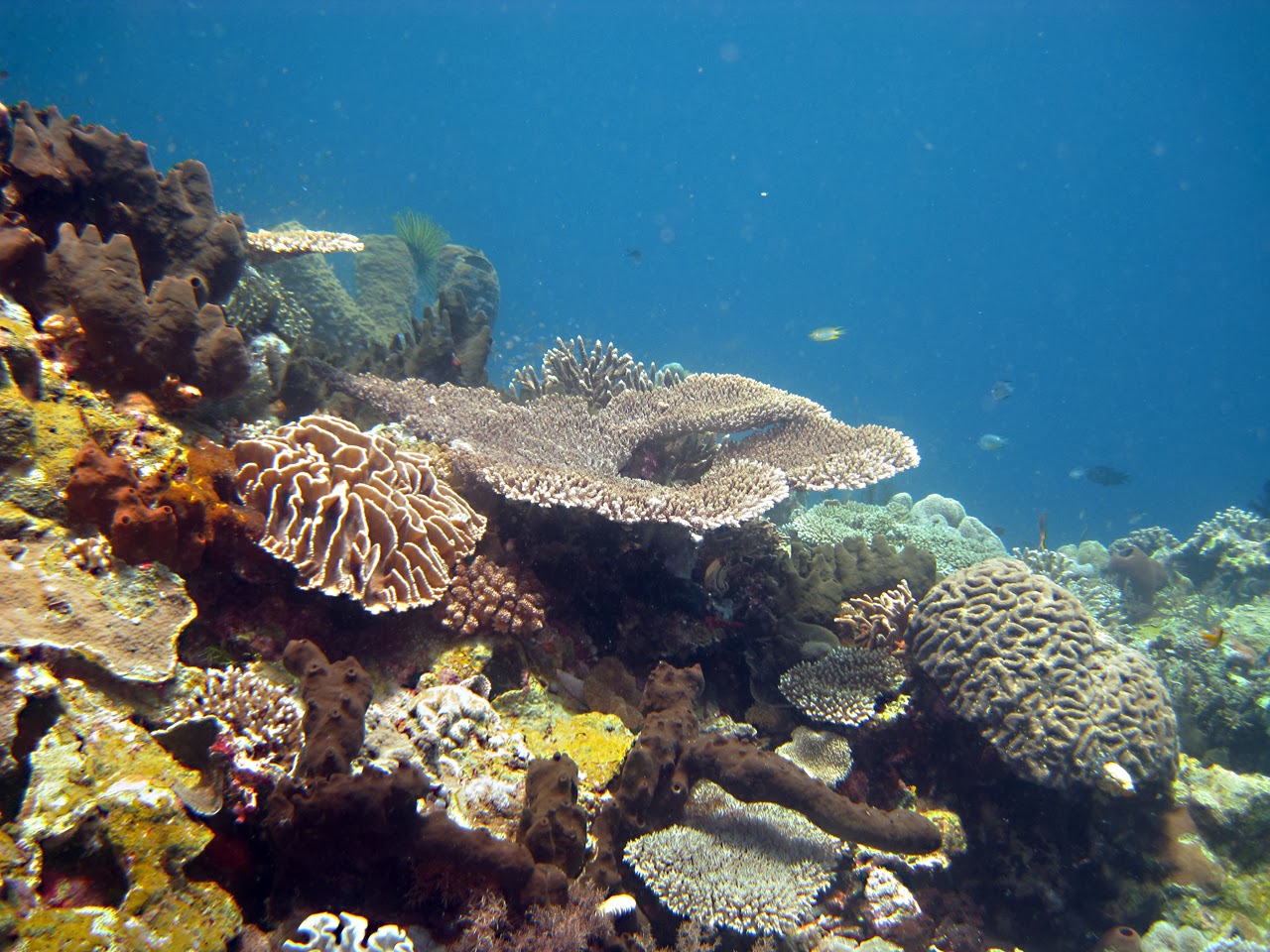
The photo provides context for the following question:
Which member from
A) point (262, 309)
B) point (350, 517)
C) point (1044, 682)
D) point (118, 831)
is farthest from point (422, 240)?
point (118, 831)

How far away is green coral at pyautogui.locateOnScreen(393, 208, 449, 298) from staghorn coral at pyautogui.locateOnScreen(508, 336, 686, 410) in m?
11.6

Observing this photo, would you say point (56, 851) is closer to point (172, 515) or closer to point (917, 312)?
point (172, 515)

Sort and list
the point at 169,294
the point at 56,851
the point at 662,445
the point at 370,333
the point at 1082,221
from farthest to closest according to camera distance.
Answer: the point at 1082,221 → the point at 370,333 → the point at 662,445 → the point at 169,294 → the point at 56,851

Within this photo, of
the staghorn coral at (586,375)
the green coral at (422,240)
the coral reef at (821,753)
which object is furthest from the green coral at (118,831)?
the green coral at (422,240)

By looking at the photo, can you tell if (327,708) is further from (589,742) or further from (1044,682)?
(1044,682)

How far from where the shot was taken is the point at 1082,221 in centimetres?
12206

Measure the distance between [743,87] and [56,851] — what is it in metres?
178

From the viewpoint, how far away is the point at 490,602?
3.99 meters

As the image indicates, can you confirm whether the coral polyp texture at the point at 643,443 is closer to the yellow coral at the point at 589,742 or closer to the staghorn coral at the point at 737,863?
the yellow coral at the point at 589,742

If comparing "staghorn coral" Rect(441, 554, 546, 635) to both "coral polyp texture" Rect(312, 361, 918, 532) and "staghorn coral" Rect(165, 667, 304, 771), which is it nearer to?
"coral polyp texture" Rect(312, 361, 918, 532)

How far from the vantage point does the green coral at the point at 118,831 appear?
181 centimetres

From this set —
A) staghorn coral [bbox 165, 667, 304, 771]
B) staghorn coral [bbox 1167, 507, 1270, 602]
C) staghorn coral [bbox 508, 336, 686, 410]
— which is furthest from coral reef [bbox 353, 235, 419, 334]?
staghorn coral [bbox 1167, 507, 1270, 602]

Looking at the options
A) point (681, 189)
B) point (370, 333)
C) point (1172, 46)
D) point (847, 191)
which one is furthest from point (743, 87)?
point (370, 333)

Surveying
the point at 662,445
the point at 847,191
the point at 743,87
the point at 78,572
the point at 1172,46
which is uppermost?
the point at 743,87
